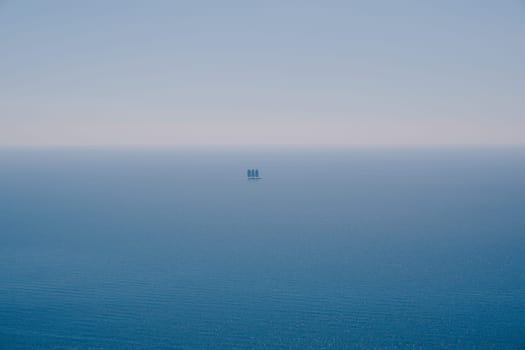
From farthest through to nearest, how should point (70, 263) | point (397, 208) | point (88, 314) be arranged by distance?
point (397, 208) < point (70, 263) < point (88, 314)

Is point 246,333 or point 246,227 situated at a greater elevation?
point 246,227

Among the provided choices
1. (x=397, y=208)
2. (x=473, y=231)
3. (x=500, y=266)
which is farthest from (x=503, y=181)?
(x=500, y=266)

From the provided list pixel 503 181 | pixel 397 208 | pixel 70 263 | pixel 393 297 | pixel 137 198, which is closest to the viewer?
pixel 393 297

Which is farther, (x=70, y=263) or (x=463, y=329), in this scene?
(x=70, y=263)

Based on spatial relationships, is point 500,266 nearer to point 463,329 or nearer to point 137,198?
point 463,329

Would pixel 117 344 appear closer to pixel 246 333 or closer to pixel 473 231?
pixel 246 333

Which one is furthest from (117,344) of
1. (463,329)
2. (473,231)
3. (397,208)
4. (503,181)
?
(503,181)

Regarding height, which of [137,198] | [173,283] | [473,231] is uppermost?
[137,198]
